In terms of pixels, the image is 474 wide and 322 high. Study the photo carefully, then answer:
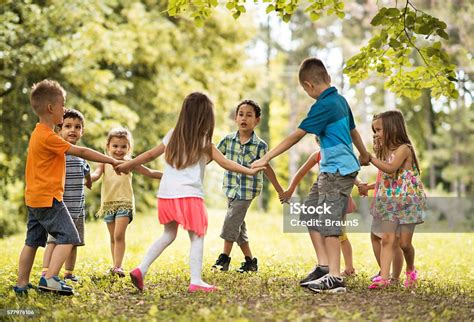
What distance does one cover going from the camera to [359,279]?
6637 millimetres

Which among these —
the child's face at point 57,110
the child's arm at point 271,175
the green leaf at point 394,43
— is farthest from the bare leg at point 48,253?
the green leaf at point 394,43

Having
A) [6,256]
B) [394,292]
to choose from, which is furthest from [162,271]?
[6,256]

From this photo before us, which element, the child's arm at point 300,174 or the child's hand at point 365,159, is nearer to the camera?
the child's hand at point 365,159

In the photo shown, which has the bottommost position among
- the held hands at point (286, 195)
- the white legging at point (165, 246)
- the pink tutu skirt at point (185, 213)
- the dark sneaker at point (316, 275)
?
the dark sneaker at point (316, 275)

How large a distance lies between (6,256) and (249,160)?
Answer: 14.7ft

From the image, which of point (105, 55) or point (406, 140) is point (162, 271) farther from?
point (105, 55)

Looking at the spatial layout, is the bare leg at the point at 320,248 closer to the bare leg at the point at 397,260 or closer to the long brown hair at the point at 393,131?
the bare leg at the point at 397,260

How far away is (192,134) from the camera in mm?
5699

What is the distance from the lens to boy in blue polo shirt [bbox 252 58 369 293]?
5.75m

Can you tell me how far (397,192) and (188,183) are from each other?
2.24m

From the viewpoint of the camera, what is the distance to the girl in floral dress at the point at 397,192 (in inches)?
245

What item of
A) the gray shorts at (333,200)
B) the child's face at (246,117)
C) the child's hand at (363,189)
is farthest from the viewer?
the child's face at (246,117)

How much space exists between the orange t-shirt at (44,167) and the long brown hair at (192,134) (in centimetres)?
100

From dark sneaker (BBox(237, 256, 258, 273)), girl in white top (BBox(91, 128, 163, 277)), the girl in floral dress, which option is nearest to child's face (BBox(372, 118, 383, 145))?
the girl in floral dress
